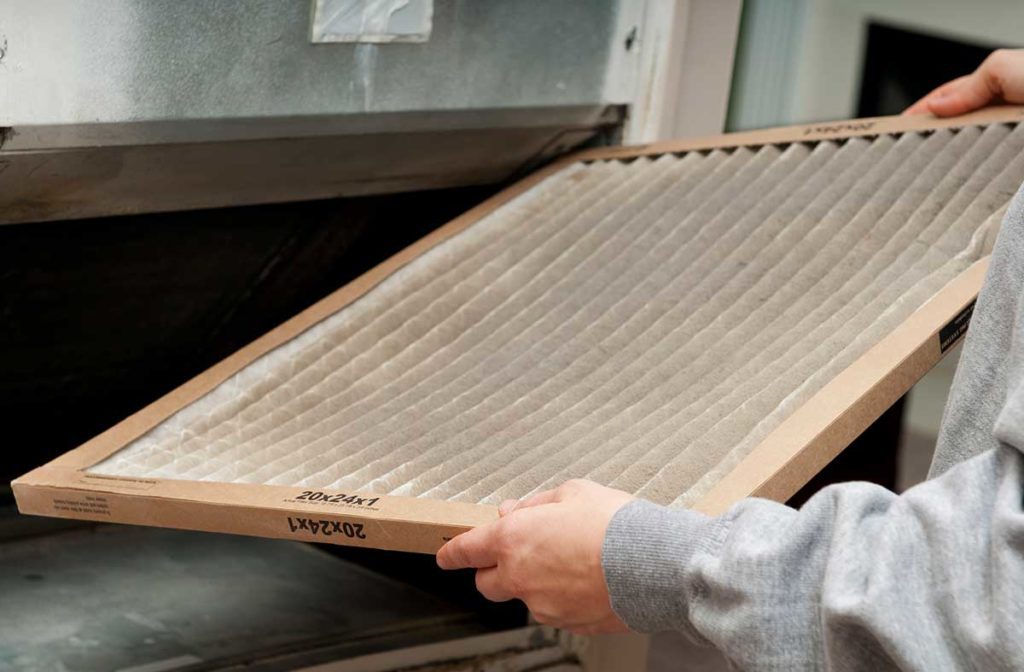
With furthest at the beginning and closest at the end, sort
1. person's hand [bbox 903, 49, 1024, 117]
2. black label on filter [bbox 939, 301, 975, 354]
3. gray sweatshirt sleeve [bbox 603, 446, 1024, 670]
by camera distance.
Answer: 1. person's hand [bbox 903, 49, 1024, 117]
2. black label on filter [bbox 939, 301, 975, 354]
3. gray sweatshirt sleeve [bbox 603, 446, 1024, 670]

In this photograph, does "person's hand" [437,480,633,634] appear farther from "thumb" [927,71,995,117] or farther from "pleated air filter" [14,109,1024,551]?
"thumb" [927,71,995,117]

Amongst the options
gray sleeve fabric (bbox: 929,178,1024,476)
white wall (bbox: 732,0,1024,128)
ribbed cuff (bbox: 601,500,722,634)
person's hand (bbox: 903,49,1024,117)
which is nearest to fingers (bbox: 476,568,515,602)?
ribbed cuff (bbox: 601,500,722,634)

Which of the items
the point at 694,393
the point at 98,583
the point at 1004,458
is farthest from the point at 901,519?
the point at 98,583

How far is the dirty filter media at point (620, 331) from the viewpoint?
1152 millimetres

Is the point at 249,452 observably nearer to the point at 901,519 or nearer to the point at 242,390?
the point at 242,390

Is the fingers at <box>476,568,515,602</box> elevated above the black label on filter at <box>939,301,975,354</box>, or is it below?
below

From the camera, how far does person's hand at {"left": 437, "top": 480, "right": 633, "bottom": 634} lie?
93cm

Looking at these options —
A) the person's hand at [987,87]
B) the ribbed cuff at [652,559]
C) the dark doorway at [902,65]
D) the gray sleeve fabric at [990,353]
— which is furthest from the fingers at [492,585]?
the dark doorway at [902,65]

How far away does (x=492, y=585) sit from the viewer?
1.01 meters

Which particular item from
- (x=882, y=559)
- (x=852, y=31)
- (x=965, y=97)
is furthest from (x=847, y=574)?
(x=852, y=31)

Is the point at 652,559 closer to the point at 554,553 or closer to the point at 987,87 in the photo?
the point at 554,553

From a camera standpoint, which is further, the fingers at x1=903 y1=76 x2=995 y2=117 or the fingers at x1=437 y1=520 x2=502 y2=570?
the fingers at x1=903 y1=76 x2=995 y2=117

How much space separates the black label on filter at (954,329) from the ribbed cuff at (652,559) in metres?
0.37

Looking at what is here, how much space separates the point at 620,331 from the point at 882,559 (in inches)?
24.4
